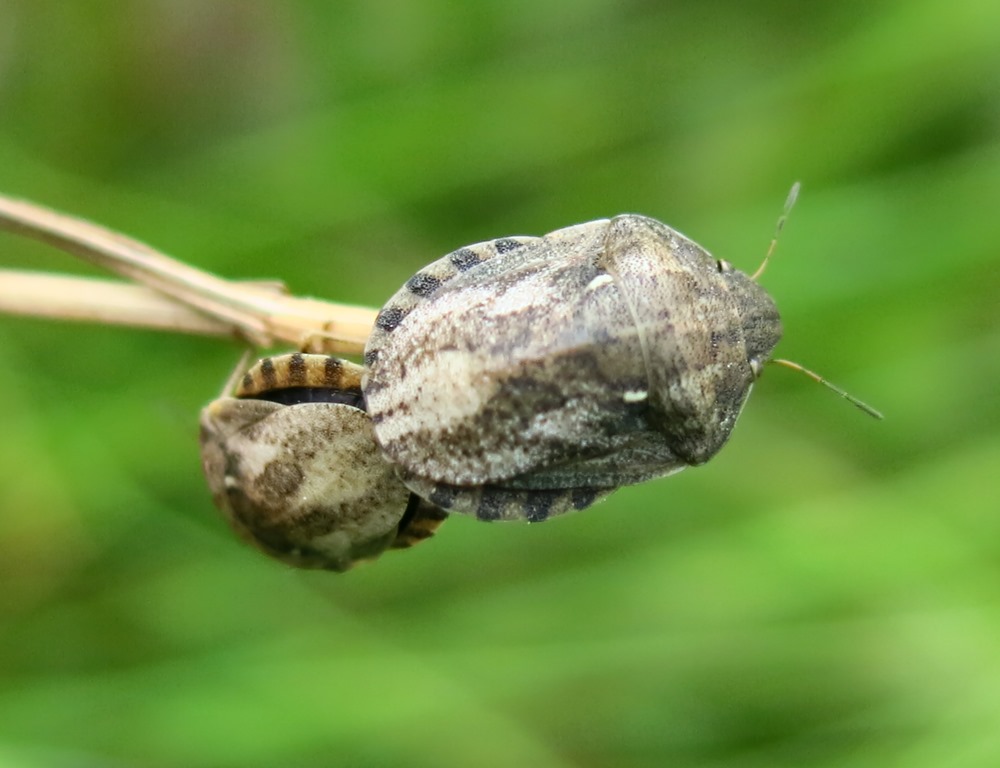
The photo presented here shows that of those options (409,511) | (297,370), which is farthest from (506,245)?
(409,511)

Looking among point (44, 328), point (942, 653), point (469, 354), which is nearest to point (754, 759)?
point (942, 653)

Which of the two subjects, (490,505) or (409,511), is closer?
(490,505)

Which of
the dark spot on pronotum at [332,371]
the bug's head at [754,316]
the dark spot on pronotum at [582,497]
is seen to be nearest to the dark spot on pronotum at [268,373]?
the dark spot on pronotum at [332,371]

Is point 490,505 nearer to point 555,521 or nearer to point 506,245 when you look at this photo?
point 506,245

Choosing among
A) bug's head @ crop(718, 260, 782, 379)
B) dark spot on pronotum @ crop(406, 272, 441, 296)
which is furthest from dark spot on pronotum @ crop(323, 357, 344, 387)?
bug's head @ crop(718, 260, 782, 379)

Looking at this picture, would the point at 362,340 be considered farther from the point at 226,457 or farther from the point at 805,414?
the point at 805,414

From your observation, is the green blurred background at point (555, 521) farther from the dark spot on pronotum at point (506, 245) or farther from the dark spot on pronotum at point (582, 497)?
the dark spot on pronotum at point (506, 245)
